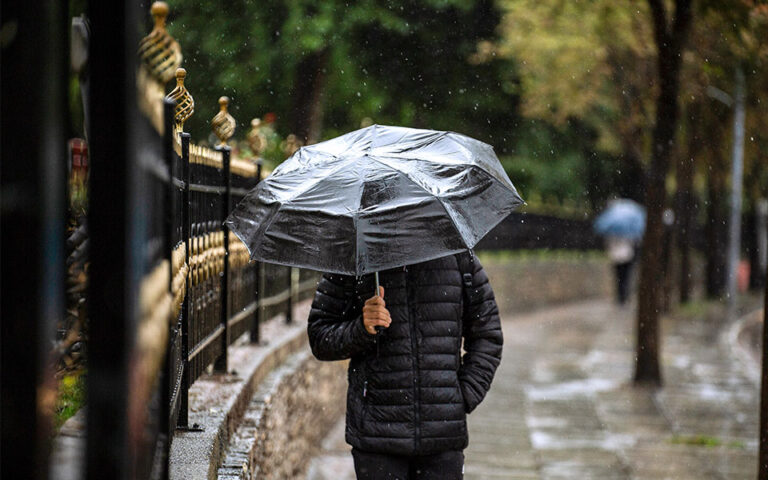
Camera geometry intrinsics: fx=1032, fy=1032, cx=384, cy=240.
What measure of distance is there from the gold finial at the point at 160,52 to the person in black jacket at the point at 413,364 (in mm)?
1599

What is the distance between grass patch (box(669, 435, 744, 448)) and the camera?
867cm

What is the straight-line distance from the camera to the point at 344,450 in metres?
8.40

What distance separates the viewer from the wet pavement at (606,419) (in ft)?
25.9

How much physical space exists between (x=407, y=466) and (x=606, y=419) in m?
6.13

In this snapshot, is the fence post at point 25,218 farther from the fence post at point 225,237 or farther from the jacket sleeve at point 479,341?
the fence post at point 225,237

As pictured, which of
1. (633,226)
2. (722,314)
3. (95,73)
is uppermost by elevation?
(95,73)

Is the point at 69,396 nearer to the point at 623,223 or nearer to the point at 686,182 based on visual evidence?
the point at 623,223

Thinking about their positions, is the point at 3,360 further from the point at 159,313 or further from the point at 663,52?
the point at 663,52

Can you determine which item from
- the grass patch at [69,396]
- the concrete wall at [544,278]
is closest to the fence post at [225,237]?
the grass patch at [69,396]

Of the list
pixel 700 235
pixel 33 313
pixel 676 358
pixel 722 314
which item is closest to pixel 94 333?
pixel 33 313

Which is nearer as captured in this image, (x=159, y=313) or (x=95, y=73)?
(x=95, y=73)

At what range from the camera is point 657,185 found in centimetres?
1187

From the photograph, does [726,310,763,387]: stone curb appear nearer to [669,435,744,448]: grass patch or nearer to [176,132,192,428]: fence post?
[669,435,744,448]: grass patch

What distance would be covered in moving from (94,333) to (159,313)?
0.58m
